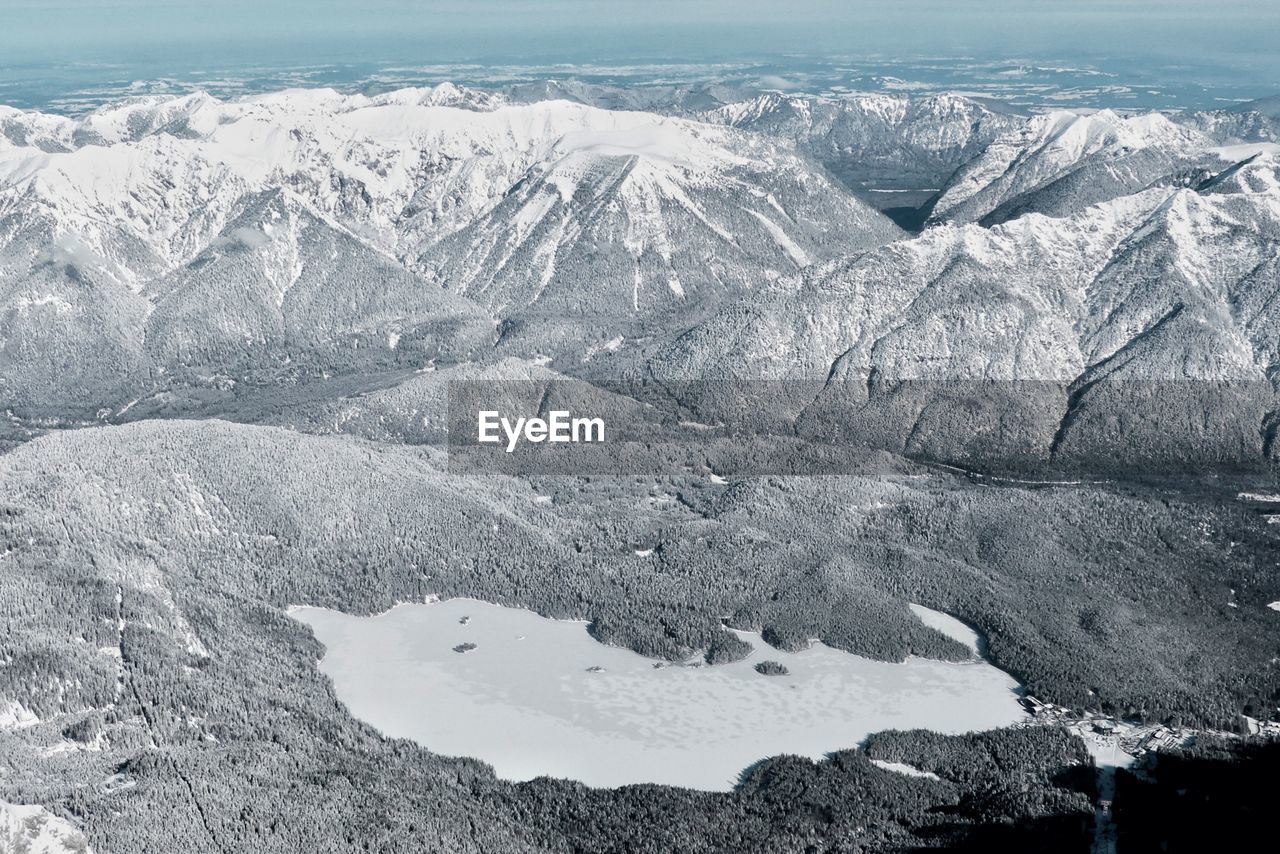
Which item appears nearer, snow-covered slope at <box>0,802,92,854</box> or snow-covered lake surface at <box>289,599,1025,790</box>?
snow-covered slope at <box>0,802,92,854</box>

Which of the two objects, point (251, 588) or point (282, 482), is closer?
point (251, 588)

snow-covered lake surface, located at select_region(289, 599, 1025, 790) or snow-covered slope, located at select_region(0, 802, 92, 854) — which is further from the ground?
snow-covered slope, located at select_region(0, 802, 92, 854)

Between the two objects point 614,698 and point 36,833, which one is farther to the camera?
point 614,698

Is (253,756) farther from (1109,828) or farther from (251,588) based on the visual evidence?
(1109,828)

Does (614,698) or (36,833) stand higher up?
(36,833)

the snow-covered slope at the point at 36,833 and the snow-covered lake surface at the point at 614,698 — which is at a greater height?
the snow-covered slope at the point at 36,833

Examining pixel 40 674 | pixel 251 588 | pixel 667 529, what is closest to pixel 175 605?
pixel 251 588

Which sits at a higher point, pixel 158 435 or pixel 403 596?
pixel 158 435

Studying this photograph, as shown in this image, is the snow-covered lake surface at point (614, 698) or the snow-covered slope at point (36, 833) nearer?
the snow-covered slope at point (36, 833)
